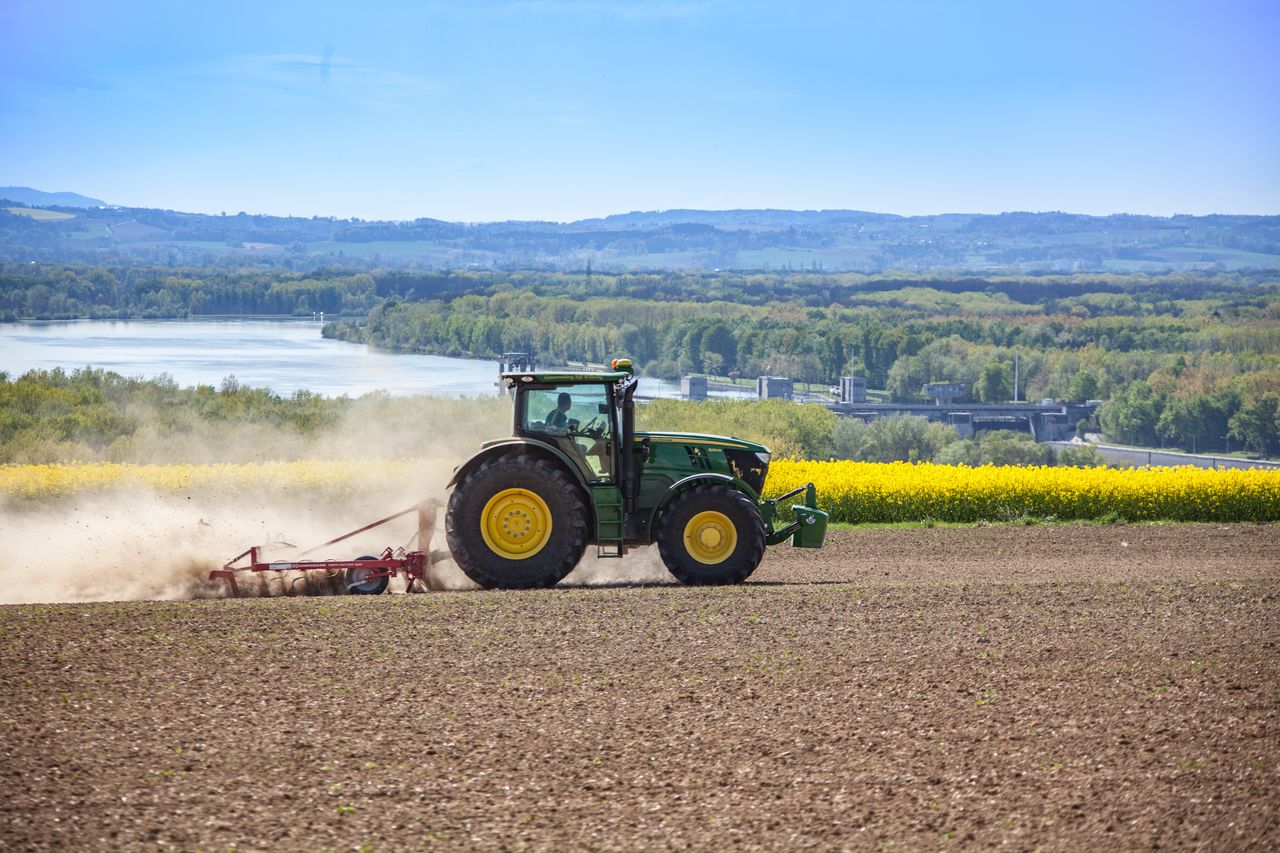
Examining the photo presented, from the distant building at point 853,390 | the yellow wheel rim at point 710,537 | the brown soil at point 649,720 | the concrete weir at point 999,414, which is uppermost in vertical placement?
the yellow wheel rim at point 710,537

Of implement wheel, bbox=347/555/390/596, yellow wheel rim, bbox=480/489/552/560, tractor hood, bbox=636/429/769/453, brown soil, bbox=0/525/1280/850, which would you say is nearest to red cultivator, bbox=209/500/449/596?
implement wheel, bbox=347/555/390/596

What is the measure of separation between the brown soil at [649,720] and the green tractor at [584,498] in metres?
0.70

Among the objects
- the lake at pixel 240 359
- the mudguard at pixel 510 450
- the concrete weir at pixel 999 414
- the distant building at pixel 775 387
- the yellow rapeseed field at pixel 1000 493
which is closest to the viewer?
the mudguard at pixel 510 450

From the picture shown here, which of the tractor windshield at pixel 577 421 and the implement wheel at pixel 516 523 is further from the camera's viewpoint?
the tractor windshield at pixel 577 421

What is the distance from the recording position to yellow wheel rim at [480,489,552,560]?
13656 millimetres

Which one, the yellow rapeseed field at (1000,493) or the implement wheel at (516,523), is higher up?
the implement wheel at (516,523)

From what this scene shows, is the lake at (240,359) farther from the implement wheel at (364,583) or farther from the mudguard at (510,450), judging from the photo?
the mudguard at (510,450)

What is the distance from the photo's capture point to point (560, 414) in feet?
46.2

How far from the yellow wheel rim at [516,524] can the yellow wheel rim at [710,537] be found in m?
1.61

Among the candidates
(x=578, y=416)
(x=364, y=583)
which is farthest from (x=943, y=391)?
(x=364, y=583)

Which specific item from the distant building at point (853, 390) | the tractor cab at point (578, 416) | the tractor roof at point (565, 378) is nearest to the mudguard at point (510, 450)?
the tractor cab at point (578, 416)

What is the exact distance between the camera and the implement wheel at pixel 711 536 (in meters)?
13.9

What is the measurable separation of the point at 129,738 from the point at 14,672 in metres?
2.10

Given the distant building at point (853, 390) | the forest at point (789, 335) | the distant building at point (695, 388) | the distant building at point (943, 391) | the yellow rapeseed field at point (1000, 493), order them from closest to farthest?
the yellow rapeseed field at point (1000, 493)
the distant building at point (695, 388)
the forest at point (789, 335)
the distant building at point (853, 390)
the distant building at point (943, 391)
